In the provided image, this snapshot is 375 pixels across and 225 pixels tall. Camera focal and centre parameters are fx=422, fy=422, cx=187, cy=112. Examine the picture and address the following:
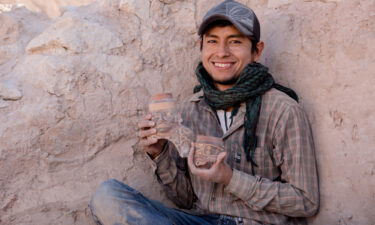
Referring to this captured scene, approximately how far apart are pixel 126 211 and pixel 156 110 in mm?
501

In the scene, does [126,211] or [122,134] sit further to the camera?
[122,134]

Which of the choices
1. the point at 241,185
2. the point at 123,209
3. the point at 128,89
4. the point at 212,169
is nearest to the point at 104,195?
the point at 123,209

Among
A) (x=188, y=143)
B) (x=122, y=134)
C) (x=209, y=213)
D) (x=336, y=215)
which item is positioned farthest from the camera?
(x=122, y=134)

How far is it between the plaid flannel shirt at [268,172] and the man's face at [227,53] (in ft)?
0.65

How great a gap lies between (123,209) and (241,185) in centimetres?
58

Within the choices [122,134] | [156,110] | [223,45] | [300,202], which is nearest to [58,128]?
[122,134]

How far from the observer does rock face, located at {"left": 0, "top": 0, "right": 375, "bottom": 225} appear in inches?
85.1

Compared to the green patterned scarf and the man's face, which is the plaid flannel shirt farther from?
the man's face

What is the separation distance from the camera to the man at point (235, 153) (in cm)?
204

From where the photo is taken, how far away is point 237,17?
2266 millimetres

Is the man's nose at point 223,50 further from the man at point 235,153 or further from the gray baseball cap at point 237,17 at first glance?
the gray baseball cap at point 237,17

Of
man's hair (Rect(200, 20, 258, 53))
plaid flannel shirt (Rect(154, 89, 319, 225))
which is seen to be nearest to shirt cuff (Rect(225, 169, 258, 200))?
plaid flannel shirt (Rect(154, 89, 319, 225))

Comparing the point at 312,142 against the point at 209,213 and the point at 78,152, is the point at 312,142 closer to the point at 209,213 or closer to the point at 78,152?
the point at 209,213

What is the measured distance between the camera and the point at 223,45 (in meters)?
2.33
